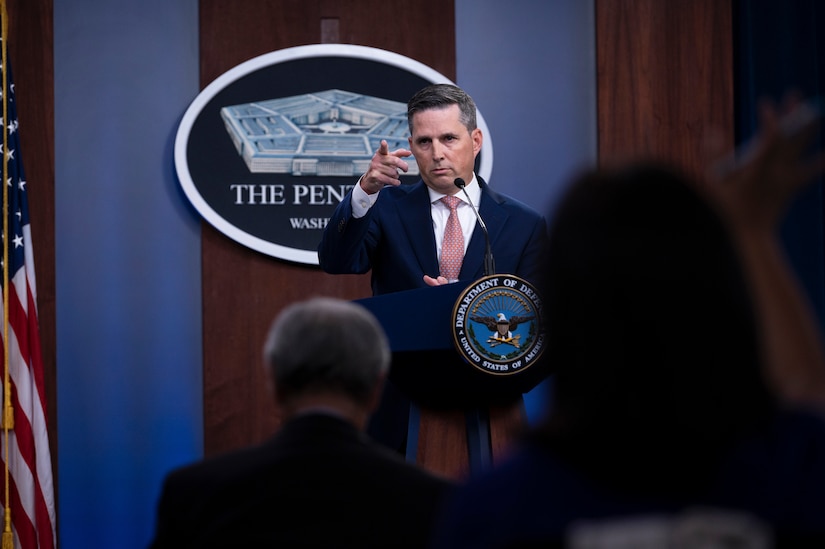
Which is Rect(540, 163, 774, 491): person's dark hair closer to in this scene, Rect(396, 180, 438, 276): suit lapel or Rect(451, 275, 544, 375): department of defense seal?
Rect(451, 275, 544, 375): department of defense seal

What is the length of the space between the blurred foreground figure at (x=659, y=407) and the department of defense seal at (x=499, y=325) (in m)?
1.40

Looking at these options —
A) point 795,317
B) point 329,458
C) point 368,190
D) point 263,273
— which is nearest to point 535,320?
point 368,190

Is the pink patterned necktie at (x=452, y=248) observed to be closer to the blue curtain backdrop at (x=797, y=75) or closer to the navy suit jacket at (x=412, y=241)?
the navy suit jacket at (x=412, y=241)

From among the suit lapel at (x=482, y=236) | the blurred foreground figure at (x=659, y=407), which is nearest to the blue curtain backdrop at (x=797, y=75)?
the suit lapel at (x=482, y=236)

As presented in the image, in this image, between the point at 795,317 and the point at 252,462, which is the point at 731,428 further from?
the point at 252,462

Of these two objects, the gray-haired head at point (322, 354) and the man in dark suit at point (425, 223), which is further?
the man in dark suit at point (425, 223)

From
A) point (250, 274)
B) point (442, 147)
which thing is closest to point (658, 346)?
point (442, 147)

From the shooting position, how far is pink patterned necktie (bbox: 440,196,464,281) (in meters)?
2.86

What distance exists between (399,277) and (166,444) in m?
1.79

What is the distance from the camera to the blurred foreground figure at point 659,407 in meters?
0.80

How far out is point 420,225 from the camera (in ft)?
9.62

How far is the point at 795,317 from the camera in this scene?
898 millimetres

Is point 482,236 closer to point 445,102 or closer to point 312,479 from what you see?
point 445,102

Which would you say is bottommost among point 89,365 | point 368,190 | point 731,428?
point 89,365
